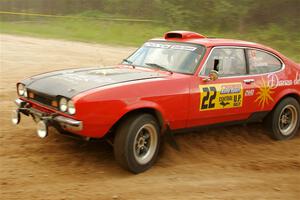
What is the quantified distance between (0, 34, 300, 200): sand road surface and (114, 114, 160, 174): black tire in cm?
16

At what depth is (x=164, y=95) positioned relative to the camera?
18.7 feet

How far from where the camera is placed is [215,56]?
21.3ft

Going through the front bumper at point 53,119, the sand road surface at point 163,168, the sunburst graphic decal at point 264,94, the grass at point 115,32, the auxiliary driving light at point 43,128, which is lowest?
the sand road surface at point 163,168

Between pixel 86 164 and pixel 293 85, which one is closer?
pixel 86 164

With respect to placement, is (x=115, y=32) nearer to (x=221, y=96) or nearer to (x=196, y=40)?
(x=196, y=40)

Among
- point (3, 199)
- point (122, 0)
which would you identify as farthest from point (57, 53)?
point (122, 0)

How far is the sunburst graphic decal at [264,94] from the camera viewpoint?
6873 mm

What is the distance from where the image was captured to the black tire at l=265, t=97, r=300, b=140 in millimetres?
7272

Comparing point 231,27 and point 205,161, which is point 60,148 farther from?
point 231,27

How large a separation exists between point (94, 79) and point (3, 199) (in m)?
1.86

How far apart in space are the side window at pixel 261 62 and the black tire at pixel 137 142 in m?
2.15

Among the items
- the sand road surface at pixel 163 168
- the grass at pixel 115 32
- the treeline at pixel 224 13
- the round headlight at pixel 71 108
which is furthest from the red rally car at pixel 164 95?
the treeline at pixel 224 13

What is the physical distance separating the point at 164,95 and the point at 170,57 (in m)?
1.01

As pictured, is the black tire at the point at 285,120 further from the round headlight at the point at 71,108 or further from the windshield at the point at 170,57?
the round headlight at the point at 71,108
